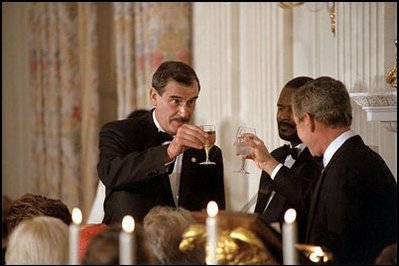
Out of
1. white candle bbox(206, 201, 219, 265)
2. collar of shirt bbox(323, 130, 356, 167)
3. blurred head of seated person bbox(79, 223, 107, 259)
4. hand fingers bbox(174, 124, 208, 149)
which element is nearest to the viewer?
white candle bbox(206, 201, 219, 265)

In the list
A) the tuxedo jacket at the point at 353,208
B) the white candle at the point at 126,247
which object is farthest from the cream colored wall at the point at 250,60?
the white candle at the point at 126,247

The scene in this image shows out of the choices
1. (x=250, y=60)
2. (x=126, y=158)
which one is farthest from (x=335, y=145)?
(x=250, y=60)

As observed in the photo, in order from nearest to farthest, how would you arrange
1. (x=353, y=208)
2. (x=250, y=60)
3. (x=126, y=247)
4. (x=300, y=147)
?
(x=126, y=247)
(x=353, y=208)
(x=300, y=147)
(x=250, y=60)

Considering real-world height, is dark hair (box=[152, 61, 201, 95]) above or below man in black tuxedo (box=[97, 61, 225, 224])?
above

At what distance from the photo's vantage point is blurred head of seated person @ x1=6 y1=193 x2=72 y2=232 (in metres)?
3.10

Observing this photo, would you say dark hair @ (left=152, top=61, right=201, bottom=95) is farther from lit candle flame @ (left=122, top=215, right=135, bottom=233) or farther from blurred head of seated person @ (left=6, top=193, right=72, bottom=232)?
lit candle flame @ (left=122, top=215, right=135, bottom=233)

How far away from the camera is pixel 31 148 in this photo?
768cm

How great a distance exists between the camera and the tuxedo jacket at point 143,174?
3672mm

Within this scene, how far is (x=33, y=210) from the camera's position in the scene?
312 cm

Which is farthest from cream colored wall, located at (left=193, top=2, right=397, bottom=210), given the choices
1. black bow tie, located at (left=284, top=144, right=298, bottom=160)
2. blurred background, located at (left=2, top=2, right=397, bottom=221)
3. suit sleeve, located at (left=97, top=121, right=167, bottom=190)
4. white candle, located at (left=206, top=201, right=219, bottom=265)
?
white candle, located at (left=206, top=201, right=219, bottom=265)

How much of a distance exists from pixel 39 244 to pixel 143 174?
4.47 feet

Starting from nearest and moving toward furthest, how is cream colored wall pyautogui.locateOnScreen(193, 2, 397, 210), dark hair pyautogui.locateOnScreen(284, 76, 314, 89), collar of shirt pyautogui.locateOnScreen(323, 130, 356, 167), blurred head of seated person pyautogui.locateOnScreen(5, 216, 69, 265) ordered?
blurred head of seated person pyautogui.locateOnScreen(5, 216, 69, 265), collar of shirt pyautogui.locateOnScreen(323, 130, 356, 167), dark hair pyautogui.locateOnScreen(284, 76, 314, 89), cream colored wall pyautogui.locateOnScreen(193, 2, 397, 210)

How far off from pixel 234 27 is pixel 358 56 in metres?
1.79

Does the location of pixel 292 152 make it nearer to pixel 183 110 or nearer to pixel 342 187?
pixel 183 110
